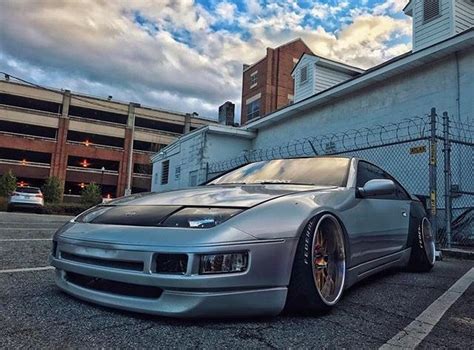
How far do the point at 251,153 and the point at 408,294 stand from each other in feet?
40.9

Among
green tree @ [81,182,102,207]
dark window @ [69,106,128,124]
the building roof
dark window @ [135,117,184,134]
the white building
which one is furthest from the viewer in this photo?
dark window @ [135,117,184,134]

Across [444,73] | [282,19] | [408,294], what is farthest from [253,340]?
[282,19]

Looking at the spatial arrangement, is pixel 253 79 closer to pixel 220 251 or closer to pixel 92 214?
pixel 92 214

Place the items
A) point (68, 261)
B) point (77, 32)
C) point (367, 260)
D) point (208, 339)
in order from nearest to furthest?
point (208, 339) < point (68, 261) < point (367, 260) < point (77, 32)

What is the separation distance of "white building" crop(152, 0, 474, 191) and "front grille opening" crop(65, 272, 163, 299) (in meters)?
7.86

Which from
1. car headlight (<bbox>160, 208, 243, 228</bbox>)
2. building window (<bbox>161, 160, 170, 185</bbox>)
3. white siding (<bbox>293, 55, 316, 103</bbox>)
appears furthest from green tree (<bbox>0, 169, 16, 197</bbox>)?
car headlight (<bbox>160, 208, 243, 228</bbox>)

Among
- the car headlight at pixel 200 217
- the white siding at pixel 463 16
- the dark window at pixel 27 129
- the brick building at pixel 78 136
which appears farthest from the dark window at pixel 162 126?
the car headlight at pixel 200 217

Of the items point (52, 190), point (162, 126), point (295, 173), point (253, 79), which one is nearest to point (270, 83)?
point (253, 79)

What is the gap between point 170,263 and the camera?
6.08 feet

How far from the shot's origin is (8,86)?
115ft

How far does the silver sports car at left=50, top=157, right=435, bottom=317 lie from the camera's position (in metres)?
1.84

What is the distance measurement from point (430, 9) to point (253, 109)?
17.8m

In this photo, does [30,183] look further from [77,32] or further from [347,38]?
[347,38]

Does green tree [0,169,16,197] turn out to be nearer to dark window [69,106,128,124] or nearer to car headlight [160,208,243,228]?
dark window [69,106,128,124]
